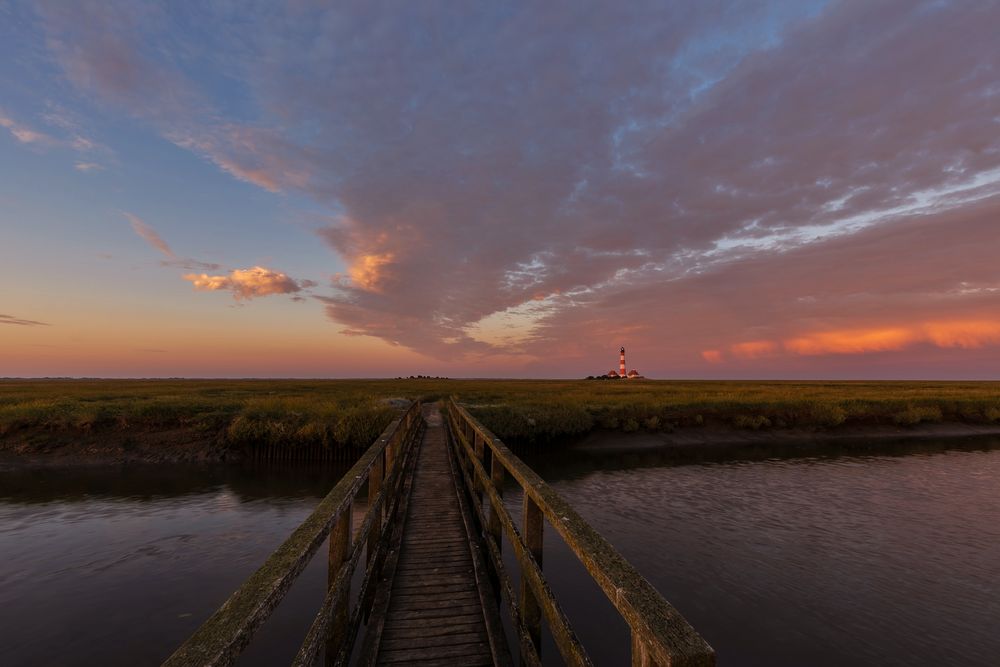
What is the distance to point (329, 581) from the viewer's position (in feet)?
14.3

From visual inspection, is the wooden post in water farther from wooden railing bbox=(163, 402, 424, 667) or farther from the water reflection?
the water reflection

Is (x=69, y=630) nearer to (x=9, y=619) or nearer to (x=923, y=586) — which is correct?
(x=9, y=619)

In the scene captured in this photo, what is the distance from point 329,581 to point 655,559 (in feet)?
30.4

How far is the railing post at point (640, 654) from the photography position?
214 cm

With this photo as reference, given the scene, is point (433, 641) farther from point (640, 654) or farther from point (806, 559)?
point (806, 559)

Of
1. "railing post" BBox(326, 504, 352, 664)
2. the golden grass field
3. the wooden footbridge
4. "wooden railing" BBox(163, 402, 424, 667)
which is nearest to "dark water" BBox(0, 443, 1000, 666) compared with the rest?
the wooden footbridge

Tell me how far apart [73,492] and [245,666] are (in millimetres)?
15002

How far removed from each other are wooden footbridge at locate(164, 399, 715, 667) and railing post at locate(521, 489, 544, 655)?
11 mm

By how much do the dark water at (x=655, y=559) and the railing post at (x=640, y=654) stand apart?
6.75 meters

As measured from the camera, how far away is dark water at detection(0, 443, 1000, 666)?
26.5 ft

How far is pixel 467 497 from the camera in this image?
967 centimetres

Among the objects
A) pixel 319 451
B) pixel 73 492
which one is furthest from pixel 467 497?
pixel 73 492

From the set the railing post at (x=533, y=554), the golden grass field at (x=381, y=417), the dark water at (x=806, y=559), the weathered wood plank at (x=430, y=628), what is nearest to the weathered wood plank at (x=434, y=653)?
the weathered wood plank at (x=430, y=628)

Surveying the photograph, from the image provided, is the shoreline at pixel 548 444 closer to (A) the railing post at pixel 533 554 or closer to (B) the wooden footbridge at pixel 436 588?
(B) the wooden footbridge at pixel 436 588
